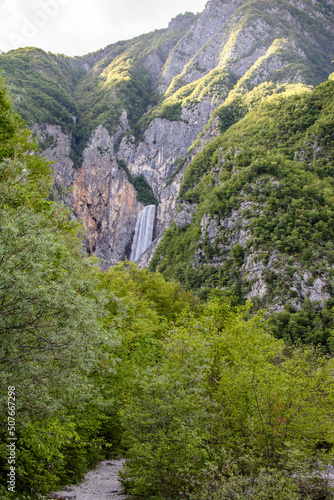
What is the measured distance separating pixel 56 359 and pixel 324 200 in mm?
62840

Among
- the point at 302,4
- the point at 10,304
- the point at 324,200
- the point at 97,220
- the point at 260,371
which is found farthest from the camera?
A: the point at 302,4

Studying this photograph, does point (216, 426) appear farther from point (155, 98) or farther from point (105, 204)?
point (155, 98)

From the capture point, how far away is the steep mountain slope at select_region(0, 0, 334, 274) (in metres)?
107

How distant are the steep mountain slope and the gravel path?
3009 inches

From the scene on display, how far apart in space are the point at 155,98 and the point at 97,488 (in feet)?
542

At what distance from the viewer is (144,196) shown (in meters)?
116

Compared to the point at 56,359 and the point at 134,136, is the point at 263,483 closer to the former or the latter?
the point at 56,359

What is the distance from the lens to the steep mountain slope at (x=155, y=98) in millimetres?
107062

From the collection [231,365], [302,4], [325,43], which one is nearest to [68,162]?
[231,365]

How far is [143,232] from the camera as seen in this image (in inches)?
4149

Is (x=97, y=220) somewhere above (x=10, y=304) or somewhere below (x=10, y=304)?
above

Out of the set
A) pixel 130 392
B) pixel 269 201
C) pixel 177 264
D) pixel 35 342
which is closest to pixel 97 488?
pixel 130 392

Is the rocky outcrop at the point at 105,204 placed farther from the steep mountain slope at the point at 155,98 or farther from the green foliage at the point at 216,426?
the green foliage at the point at 216,426

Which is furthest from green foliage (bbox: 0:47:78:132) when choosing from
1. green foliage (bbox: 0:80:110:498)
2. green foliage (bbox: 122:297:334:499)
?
green foliage (bbox: 122:297:334:499)
